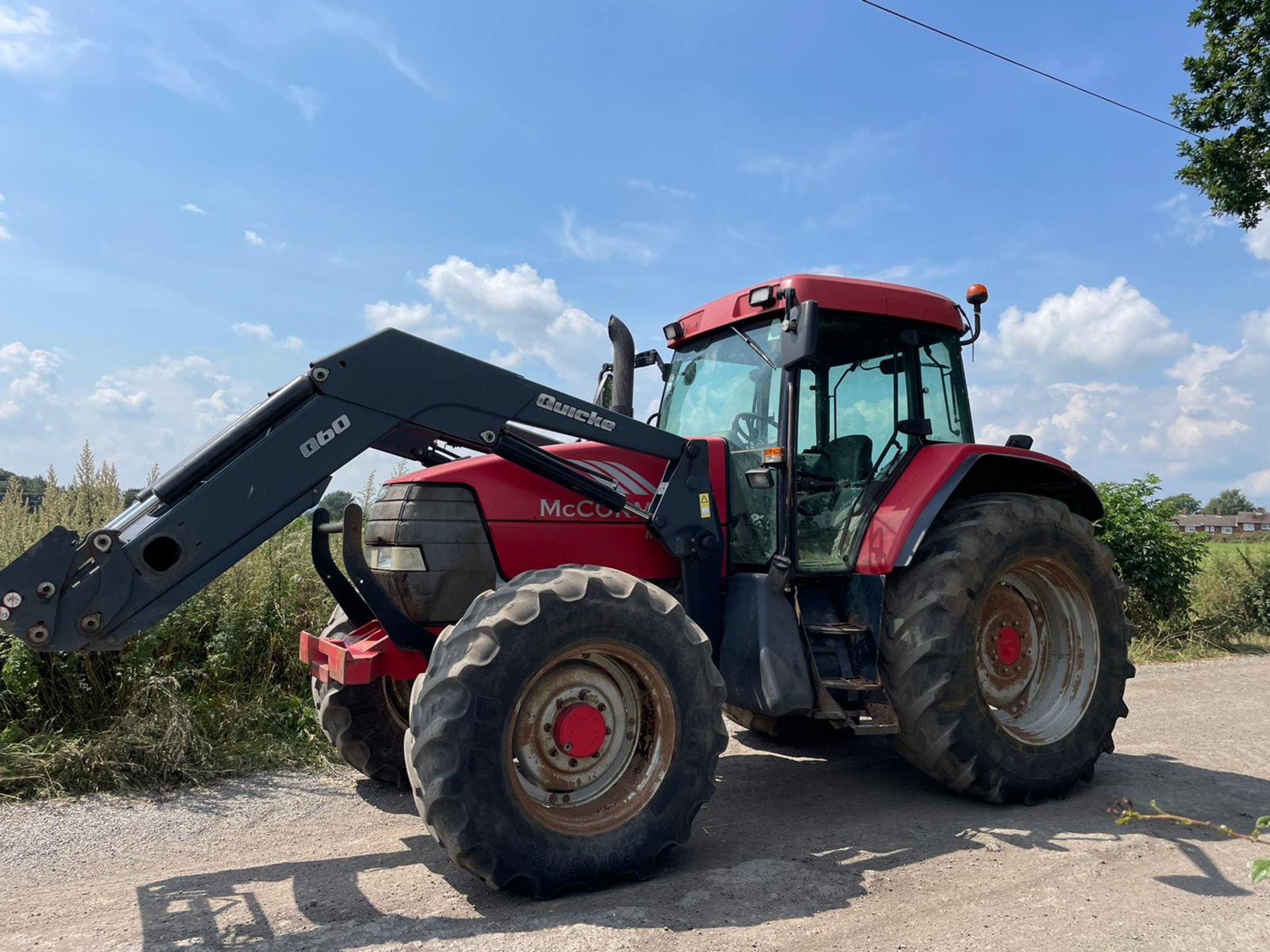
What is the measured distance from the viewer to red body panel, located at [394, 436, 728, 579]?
14.6 ft

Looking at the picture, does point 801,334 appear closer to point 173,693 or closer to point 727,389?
point 727,389

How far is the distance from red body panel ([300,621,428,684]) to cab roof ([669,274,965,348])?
259 cm

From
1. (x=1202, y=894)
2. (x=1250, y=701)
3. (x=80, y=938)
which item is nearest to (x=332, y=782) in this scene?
(x=80, y=938)

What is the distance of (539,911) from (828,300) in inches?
134

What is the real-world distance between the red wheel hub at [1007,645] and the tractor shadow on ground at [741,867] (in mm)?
800

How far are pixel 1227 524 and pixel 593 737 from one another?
83.9 ft

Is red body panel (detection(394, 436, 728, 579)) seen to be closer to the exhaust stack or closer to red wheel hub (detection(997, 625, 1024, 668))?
the exhaust stack

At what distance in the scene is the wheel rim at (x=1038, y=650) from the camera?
5258 mm

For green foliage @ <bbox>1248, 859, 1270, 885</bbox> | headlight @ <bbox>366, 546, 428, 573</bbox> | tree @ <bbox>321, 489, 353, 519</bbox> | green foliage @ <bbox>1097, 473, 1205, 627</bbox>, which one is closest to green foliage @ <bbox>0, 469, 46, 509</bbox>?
tree @ <bbox>321, 489, 353, 519</bbox>

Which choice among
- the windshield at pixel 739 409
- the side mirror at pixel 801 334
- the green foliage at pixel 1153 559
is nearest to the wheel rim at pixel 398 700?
the windshield at pixel 739 409

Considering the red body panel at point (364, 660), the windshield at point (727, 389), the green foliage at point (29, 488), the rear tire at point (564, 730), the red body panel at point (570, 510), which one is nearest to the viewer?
the rear tire at point (564, 730)

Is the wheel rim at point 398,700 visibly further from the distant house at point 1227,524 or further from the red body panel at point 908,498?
the distant house at point 1227,524

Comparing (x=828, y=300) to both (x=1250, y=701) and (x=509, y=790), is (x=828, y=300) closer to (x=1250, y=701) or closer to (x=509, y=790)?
(x=509, y=790)

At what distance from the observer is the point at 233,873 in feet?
13.3
